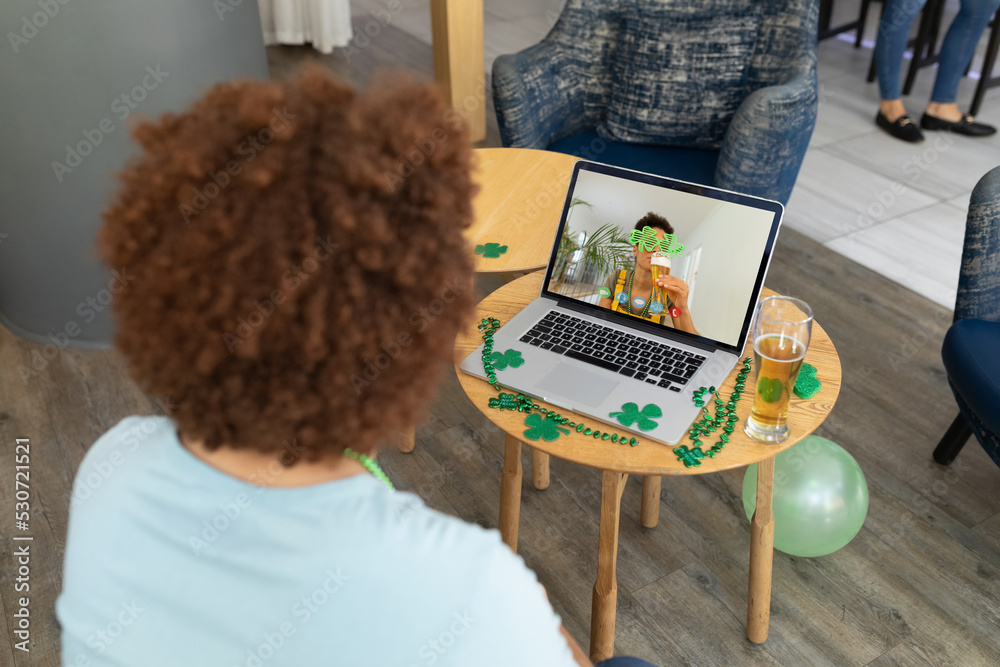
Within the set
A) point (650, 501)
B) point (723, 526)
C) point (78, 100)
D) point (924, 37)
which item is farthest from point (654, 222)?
point (924, 37)

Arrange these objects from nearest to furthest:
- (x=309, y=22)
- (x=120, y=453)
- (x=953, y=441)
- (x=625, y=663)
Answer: (x=120, y=453) → (x=625, y=663) → (x=953, y=441) → (x=309, y=22)

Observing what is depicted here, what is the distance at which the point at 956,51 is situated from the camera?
3.39 meters

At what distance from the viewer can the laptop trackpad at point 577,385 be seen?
128cm

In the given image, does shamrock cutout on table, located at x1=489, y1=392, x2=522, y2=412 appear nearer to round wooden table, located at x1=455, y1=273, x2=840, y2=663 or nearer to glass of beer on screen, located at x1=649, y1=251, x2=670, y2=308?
round wooden table, located at x1=455, y1=273, x2=840, y2=663

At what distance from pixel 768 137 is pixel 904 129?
6.02ft

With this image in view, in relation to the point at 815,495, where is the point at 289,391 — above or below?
above

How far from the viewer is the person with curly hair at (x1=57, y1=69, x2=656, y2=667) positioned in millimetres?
581

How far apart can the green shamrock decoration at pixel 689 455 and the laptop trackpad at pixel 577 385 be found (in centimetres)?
15

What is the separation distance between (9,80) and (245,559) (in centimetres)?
178

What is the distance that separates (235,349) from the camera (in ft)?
1.97

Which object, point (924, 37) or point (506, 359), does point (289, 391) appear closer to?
point (506, 359)

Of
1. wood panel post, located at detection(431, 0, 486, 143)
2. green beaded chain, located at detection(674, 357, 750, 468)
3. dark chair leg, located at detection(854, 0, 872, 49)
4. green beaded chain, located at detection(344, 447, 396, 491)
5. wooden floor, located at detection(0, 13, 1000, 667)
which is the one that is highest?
green beaded chain, located at detection(344, 447, 396, 491)

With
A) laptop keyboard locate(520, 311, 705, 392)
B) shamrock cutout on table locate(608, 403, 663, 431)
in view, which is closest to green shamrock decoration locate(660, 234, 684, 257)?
laptop keyboard locate(520, 311, 705, 392)

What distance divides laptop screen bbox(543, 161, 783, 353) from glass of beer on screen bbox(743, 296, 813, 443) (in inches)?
4.1
